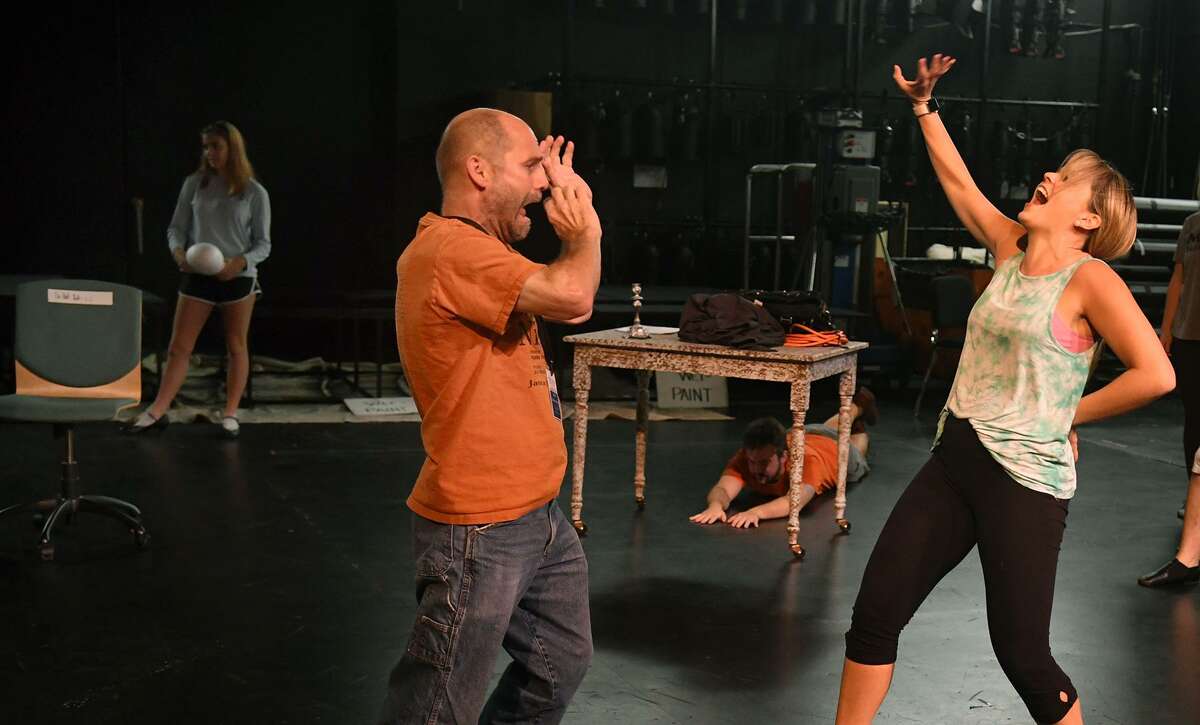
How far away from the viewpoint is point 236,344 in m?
6.79

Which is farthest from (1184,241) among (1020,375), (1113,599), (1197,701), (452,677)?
(452,677)

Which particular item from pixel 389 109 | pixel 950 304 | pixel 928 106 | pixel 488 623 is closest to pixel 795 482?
pixel 928 106

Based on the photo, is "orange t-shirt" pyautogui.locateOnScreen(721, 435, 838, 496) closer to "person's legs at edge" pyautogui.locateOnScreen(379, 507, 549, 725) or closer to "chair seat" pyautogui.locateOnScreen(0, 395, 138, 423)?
"chair seat" pyautogui.locateOnScreen(0, 395, 138, 423)

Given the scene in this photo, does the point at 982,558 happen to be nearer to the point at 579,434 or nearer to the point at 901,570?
the point at 901,570

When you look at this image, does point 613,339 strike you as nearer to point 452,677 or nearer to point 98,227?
point 452,677

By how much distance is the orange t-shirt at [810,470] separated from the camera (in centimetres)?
553

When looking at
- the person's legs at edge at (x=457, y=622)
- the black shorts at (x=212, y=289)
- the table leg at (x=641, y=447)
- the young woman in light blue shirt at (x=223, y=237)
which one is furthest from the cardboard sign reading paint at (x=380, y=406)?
the person's legs at edge at (x=457, y=622)

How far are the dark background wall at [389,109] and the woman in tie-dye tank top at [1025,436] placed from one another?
6.84m

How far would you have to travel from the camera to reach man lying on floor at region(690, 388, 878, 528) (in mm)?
5297

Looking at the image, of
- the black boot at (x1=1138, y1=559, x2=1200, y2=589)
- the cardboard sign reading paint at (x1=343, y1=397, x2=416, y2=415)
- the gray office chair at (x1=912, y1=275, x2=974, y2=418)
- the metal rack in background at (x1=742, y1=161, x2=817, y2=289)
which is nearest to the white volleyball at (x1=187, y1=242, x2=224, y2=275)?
the cardboard sign reading paint at (x1=343, y1=397, x2=416, y2=415)

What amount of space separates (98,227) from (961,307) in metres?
6.37

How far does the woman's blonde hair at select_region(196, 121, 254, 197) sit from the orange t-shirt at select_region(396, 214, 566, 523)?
15.5ft

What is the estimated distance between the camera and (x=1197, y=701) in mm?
3410

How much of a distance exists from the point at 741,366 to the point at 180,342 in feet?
11.2
